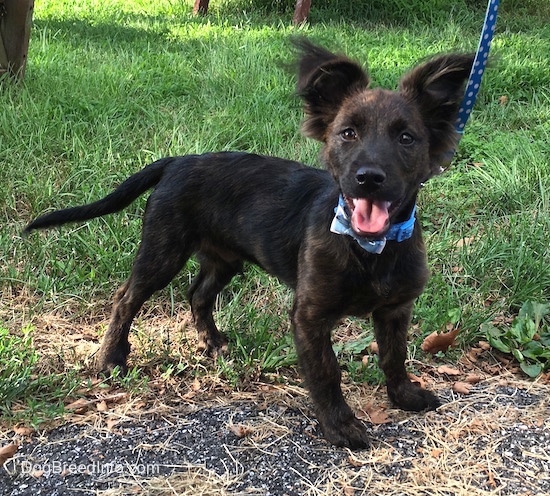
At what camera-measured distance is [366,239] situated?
230 cm

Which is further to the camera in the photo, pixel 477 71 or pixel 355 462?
pixel 477 71

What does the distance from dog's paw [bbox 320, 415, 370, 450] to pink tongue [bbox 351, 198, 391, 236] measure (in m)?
0.87

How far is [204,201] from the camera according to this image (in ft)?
10.1

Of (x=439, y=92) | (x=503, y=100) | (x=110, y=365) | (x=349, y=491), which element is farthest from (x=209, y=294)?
(x=503, y=100)

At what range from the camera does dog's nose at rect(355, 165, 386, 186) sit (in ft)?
7.12

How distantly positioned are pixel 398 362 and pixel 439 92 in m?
1.21

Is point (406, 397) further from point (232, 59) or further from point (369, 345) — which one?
point (232, 59)

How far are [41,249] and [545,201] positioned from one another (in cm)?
333

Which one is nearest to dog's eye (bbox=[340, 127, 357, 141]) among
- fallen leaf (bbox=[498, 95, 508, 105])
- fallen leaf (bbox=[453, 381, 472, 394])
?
fallen leaf (bbox=[453, 381, 472, 394])

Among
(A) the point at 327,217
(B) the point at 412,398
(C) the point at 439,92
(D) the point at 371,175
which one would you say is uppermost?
(C) the point at 439,92

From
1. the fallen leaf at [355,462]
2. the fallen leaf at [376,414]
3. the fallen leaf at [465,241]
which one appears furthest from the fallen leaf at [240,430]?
the fallen leaf at [465,241]

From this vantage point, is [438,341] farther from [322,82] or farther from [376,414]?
[322,82]

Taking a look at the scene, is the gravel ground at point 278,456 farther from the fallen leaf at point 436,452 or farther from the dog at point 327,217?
the dog at point 327,217

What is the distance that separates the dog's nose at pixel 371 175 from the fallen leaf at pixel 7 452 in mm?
1719
